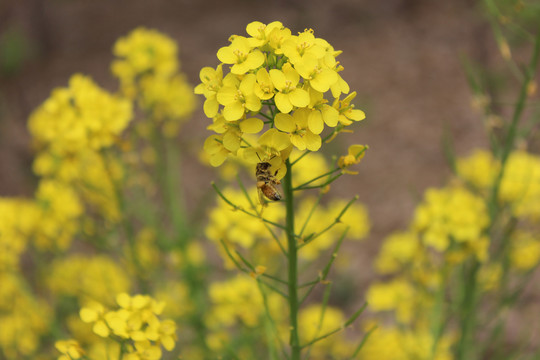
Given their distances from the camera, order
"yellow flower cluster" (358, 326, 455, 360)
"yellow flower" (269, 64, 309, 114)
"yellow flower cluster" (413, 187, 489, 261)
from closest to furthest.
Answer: "yellow flower" (269, 64, 309, 114) → "yellow flower cluster" (413, 187, 489, 261) → "yellow flower cluster" (358, 326, 455, 360)

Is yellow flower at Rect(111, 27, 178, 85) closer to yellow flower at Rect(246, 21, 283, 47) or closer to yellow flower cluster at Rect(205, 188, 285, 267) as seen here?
yellow flower cluster at Rect(205, 188, 285, 267)

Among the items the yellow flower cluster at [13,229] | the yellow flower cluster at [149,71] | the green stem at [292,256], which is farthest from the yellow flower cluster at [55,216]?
the green stem at [292,256]

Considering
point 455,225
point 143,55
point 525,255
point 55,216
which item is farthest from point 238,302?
point 525,255

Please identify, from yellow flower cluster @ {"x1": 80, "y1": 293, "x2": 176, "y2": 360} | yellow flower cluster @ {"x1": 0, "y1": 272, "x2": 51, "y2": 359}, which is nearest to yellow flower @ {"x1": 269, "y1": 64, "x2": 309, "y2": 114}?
yellow flower cluster @ {"x1": 80, "y1": 293, "x2": 176, "y2": 360}

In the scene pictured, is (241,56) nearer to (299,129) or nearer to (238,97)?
(238,97)

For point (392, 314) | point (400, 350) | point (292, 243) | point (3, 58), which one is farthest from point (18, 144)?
point (292, 243)

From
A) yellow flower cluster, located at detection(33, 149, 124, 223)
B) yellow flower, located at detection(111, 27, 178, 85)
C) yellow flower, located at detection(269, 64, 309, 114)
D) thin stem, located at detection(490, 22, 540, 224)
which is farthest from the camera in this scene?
yellow flower, located at detection(111, 27, 178, 85)
